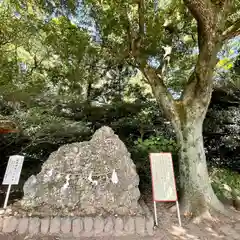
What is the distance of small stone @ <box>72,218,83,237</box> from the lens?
287 cm

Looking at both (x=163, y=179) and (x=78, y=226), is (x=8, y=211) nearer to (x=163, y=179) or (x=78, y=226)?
(x=78, y=226)

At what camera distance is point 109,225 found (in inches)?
116

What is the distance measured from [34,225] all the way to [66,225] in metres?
0.44

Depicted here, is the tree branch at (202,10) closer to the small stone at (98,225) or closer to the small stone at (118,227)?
the small stone at (118,227)

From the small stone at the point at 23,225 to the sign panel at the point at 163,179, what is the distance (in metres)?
1.89

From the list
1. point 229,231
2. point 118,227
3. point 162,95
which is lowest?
point 229,231

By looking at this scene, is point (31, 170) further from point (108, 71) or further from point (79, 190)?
point (108, 71)

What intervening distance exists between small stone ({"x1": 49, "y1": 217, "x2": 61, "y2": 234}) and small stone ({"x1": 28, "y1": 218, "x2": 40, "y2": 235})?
0.19m

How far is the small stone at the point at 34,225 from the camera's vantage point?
9.30ft

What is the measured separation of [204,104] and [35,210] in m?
3.32

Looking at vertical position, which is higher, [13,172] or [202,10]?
[202,10]

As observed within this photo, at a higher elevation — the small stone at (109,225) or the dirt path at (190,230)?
the small stone at (109,225)

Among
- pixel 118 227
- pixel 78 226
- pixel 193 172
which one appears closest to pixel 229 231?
pixel 193 172

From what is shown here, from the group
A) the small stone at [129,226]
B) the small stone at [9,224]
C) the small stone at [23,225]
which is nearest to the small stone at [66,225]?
the small stone at [23,225]
